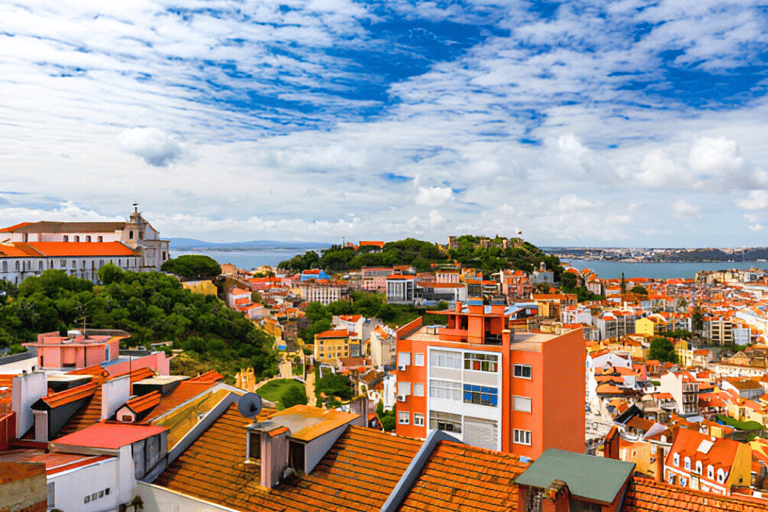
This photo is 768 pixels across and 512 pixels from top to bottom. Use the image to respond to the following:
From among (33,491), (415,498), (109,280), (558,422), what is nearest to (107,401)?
(33,491)

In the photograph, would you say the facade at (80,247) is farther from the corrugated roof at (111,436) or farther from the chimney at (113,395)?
the corrugated roof at (111,436)

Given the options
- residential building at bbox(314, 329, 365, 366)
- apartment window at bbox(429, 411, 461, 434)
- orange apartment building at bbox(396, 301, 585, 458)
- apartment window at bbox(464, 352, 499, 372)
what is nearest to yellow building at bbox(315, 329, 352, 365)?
residential building at bbox(314, 329, 365, 366)

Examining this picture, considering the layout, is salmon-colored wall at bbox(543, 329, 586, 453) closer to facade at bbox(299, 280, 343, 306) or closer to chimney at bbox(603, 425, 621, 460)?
chimney at bbox(603, 425, 621, 460)

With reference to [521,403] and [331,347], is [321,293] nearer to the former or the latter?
[331,347]

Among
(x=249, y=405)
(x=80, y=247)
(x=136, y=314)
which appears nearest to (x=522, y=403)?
(x=249, y=405)

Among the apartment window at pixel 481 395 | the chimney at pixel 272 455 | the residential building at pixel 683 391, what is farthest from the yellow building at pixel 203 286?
the chimney at pixel 272 455

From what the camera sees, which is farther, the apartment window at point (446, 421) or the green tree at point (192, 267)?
the green tree at point (192, 267)
